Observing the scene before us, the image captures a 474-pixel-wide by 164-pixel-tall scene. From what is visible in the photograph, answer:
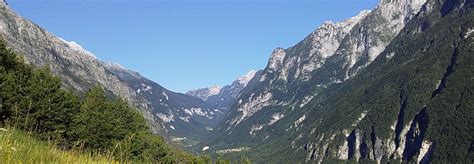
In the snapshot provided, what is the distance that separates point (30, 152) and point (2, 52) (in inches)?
2367

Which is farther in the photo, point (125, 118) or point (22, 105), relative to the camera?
point (125, 118)

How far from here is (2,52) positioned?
2457 inches

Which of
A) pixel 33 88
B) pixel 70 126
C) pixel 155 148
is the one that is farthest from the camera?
pixel 155 148

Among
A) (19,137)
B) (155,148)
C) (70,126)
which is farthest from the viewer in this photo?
(155,148)

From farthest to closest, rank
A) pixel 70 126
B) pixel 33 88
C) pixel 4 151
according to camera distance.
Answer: pixel 70 126 < pixel 33 88 < pixel 4 151

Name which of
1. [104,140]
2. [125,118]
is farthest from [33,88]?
[125,118]

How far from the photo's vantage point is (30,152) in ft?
24.7

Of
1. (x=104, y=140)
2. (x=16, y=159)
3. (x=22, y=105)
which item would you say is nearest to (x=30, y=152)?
(x=16, y=159)

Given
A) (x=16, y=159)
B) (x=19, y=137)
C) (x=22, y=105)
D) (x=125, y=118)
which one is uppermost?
(x=125, y=118)

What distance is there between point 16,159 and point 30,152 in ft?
3.07

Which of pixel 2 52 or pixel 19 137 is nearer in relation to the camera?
pixel 19 137

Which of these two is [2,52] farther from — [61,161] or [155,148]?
[61,161]

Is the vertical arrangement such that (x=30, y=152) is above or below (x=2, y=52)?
below

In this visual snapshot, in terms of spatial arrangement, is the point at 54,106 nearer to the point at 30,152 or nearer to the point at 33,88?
the point at 33,88
